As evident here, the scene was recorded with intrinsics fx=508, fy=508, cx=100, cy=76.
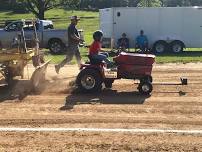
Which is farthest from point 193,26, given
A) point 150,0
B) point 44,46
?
point 150,0

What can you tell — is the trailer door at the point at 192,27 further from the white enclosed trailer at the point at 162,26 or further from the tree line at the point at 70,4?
the tree line at the point at 70,4

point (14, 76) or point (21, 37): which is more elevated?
point (21, 37)

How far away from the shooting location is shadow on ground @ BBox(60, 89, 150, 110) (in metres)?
11.9

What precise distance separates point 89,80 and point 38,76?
5.39 feet

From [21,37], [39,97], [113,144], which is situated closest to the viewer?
[113,144]

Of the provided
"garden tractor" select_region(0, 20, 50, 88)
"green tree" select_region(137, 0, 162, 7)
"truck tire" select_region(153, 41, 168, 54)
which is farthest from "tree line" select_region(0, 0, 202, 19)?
"garden tractor" select_region(0, 20, 50, 88)

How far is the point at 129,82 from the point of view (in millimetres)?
14797

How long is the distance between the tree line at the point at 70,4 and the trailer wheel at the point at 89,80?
51.7 meters

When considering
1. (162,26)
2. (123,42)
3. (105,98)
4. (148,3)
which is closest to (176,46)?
(162,26)

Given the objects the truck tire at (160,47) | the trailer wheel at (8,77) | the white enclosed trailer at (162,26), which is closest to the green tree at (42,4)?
the white enclosed trailer at (162,26)

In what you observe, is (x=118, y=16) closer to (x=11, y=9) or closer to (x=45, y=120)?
(x=45, y=120)

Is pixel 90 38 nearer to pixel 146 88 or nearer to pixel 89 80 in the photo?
pixel 89 80

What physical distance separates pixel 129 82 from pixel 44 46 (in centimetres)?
1501

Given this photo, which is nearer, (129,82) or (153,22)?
(129,82)
